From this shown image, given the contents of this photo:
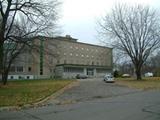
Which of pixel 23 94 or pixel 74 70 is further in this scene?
pixel 74 70

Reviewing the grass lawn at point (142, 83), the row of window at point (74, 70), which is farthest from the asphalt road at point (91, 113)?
the row of window at point (74, 70)

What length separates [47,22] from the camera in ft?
107

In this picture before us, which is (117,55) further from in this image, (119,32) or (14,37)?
(14,37)

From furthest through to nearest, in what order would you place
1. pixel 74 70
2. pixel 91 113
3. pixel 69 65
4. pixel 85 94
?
pixel 74 70 → pixel 69 65 → pixel 85 94 → pixel 91 113

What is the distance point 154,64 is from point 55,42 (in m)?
83.2

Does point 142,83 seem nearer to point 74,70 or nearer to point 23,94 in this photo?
point 23,94

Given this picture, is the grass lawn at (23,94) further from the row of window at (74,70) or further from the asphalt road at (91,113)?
the row of window at (74,70)

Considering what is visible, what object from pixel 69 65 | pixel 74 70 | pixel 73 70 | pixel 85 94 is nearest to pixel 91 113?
pixel 85 94

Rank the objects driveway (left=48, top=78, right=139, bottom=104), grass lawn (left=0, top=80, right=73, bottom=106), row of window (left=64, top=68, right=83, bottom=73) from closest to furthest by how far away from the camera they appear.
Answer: grass lawn (left=0, top=80, right=73, bottom=106), driveway (left=48, top=78, right=139, bottom=104), row of window (left=64, top=68, right=83, bottom=73)

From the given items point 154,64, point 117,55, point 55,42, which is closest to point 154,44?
point 117,55

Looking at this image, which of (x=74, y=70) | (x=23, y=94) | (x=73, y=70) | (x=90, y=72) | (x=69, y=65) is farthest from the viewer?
(x=90, y=72)

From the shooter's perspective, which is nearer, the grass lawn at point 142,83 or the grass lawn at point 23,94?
the grass lawn at point 23,94

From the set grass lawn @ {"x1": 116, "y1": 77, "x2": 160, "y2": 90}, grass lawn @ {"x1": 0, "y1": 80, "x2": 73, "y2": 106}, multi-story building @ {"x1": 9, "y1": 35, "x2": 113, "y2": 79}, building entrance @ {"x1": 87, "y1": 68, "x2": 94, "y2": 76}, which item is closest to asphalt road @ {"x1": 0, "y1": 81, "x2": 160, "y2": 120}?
grass lawn @ {"x1": 0, "y1": 80, "x2": 73, "y2": 106}

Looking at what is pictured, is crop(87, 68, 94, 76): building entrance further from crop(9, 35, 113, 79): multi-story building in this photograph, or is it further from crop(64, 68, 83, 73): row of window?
crop(64, 68, 83, 73): row of window
